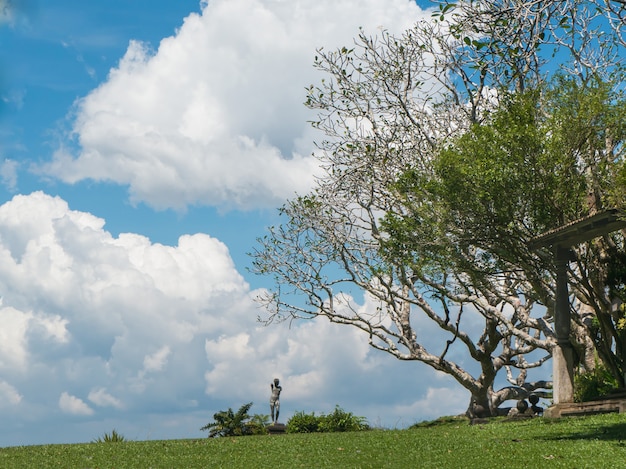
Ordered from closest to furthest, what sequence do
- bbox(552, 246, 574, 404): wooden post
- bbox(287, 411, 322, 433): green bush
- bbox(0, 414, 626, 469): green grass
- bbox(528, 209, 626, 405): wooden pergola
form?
bbox(0, 414, 626, 469): green grass, bbox(528, 209, 626, 405): wooden pergola, bbox(552, 246, 574, 404): wooden post, bbox(287, 411, 322, 433): green bush

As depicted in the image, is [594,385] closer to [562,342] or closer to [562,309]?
[562,342]

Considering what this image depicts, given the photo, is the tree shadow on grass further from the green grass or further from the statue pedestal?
the statue pedestal

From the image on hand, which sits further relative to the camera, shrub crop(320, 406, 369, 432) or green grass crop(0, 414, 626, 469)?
shrub crop(320, 406, 369, 432)

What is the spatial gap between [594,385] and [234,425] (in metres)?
12.7

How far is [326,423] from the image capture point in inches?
1090

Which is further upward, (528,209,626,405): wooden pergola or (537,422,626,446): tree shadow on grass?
(528,209,626,405): wooden pergola

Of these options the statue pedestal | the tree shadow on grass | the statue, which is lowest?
the tree shadow on grass

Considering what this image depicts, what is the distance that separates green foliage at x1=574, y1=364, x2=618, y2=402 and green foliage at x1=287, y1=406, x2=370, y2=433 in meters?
7.80

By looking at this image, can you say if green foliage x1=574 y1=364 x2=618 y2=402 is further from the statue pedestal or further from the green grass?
the statue pedestal

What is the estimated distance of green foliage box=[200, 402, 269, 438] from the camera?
92.0 ft

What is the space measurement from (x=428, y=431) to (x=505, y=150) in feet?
27.9

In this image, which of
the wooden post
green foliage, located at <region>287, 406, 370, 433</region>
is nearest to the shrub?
green foliage, located at <region>287, 406, 370, 433</region>

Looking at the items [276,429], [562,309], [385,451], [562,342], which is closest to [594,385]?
[562,342]

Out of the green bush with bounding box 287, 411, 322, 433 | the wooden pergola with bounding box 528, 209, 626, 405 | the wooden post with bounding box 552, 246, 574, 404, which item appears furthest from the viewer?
the green bush with bounding box 287, 411, 322, 433
